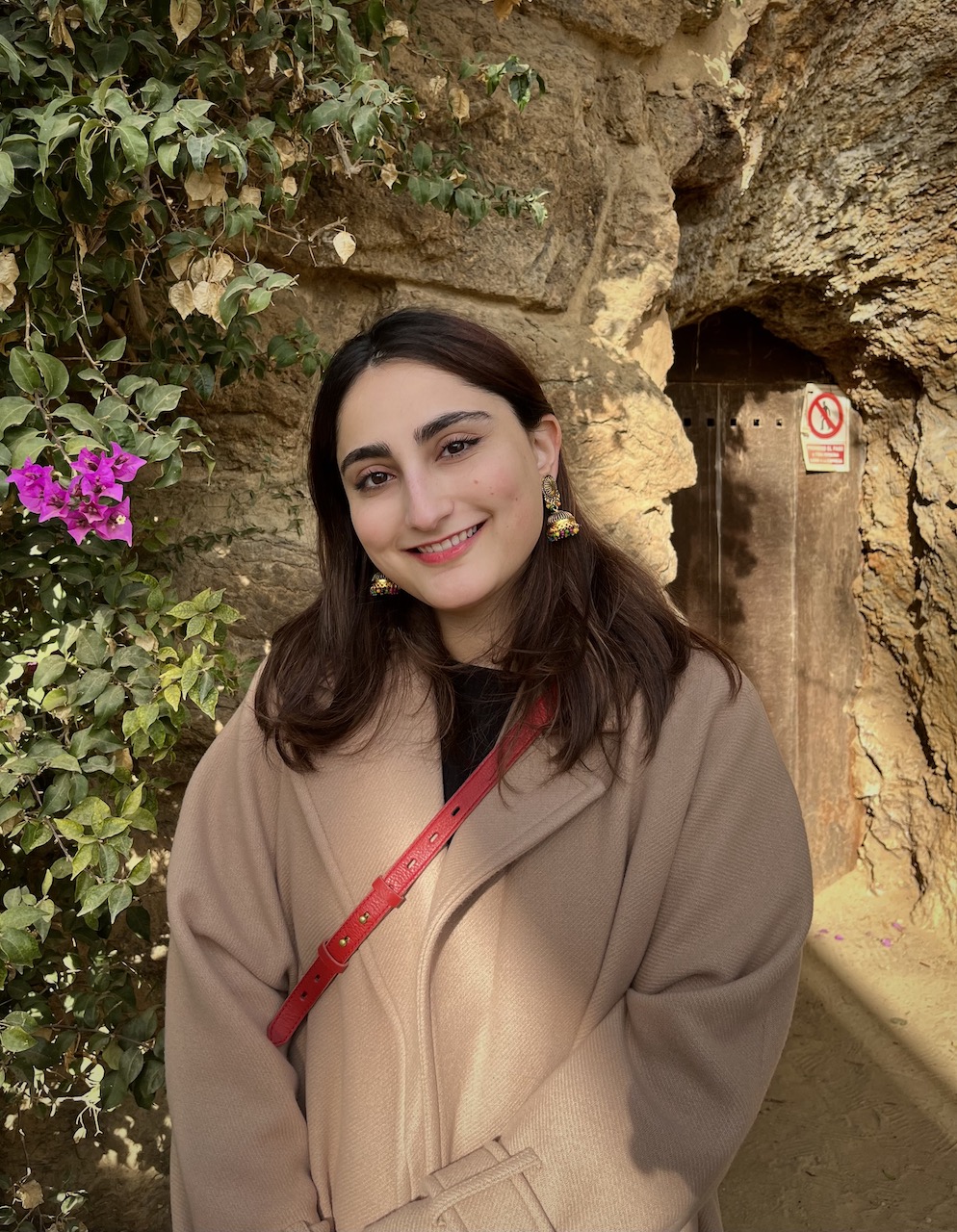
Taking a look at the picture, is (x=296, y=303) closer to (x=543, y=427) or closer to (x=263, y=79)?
(x=263, y=79)

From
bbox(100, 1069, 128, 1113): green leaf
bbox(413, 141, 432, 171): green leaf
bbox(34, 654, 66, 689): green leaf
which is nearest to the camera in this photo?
bbox(34, 654, 66, 689): green leaf

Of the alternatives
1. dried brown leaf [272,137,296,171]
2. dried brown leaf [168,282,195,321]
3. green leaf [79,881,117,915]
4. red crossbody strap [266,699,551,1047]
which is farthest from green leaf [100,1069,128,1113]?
dried brown leaf [272,137,296,171]

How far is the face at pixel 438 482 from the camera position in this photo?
4.26 feet

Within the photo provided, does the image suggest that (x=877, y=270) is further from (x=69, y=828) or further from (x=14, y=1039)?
(x=14, y=1039)

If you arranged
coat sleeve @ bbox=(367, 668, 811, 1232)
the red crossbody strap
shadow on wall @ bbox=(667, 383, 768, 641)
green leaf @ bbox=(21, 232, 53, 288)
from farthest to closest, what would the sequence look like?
shadow on wall @ bbox=(667, 383, 768, 641), green leaf @ bbox=(21, 232, 53, 288), the red crossbody strap, coat sleeve @ bbox=(367, 668, 811, 1232)

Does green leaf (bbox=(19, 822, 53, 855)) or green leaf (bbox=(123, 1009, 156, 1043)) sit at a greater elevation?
green leaf (bbox=(19, 822, 53, 855))

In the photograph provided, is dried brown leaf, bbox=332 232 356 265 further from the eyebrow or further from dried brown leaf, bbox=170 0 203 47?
the eyebrow

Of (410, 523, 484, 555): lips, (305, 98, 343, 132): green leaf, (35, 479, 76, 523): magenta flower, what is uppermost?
(305, 98, 343, 132): green leaf

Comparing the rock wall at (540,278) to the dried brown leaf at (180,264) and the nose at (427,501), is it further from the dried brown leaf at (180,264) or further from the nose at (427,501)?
the nose at (427,501)

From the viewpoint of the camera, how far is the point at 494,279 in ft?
7.29

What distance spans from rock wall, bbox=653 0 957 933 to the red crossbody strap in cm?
190

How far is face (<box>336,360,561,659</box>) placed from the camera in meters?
1.30

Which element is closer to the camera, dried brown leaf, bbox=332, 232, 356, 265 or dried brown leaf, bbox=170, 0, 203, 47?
dried brown leaf, bbox=170, 0, 203, 47

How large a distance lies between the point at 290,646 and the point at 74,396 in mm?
692
